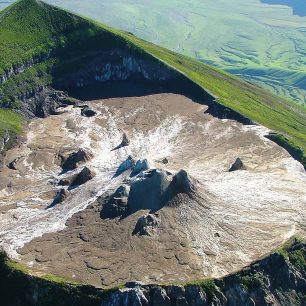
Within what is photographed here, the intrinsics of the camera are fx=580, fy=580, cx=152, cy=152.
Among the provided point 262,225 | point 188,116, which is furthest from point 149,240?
point 188,116

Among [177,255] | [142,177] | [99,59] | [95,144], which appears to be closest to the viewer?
[177,255]

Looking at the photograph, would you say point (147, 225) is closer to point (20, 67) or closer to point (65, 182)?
point (65, 182)

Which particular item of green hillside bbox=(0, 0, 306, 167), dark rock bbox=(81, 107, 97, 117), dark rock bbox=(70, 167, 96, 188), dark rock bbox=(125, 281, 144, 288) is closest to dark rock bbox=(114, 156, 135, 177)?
dark rock bbox=(70, 167, 96, 188)

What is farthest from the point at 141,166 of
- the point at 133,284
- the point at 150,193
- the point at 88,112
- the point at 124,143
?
the point at 88,112

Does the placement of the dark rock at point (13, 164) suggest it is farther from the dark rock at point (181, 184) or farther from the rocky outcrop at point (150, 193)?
the dark rock at point (181, 184)

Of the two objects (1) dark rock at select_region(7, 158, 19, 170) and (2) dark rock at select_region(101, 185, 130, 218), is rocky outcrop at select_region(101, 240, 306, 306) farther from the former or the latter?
(1) dark rock at select_region(7, 158, 19, 170)

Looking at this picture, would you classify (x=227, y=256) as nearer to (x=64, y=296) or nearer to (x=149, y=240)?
(x=149, y=240)
